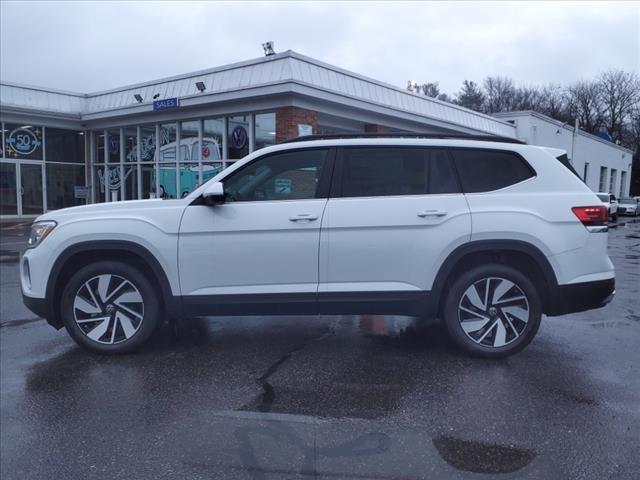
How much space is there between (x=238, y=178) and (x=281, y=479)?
2.60 meters

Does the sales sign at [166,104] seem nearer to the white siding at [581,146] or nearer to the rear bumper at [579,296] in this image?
the rear bumper at [579,296]

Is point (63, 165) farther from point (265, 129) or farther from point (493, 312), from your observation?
point (493, 312)

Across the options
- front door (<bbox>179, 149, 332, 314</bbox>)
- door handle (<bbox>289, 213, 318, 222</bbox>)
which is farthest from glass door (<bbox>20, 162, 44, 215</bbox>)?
door handle (<bbox>289, 213, 318, 222</bbox>)

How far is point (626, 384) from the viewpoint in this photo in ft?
13.2

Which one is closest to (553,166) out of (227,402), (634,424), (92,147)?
(634,424)

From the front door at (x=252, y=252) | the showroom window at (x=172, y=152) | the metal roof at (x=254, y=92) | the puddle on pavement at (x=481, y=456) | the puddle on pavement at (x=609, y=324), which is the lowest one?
the puddle on pavement at (x=481, y=456)

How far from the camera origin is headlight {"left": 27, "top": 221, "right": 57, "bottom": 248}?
4544 mm

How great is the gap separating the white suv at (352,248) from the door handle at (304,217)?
0.04 ft

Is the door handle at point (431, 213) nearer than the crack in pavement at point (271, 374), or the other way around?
the crack in pavement at point (271, 374)

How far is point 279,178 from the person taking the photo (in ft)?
15.1

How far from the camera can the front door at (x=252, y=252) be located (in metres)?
4.39

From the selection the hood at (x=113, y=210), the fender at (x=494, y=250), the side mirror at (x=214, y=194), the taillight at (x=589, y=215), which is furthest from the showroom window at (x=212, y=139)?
the taillight at (x=589, y=215)

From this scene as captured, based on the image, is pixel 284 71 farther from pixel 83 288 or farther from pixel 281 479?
pixel 281 479

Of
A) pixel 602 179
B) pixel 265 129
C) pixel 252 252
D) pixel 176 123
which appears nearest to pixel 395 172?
pixel 252 252
